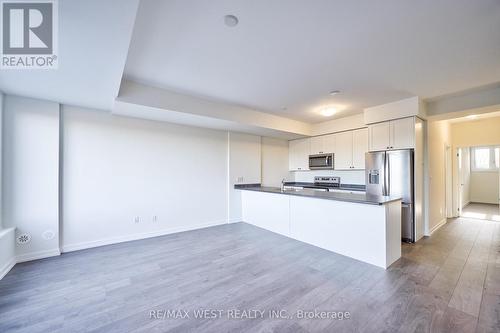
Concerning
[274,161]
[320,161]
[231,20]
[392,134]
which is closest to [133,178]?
[231,20]

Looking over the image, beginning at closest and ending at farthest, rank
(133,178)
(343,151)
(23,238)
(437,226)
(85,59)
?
(85,59) → (23,238) → (133,178) → (437,226) → (343,151)

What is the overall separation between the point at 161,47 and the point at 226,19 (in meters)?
0.91

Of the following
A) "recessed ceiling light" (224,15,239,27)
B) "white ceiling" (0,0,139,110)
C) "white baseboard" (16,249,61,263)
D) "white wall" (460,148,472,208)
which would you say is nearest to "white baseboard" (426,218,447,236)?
"white wall" (460,148,472,208)

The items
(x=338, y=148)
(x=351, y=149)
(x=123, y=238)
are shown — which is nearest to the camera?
(x=123, y=238)

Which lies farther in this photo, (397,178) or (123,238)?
(397,178)

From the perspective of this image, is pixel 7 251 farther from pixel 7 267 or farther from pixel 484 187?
pixel 484 187

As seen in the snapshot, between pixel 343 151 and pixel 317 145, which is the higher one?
pixel 317 145

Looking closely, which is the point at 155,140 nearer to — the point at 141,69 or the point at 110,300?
the point at 141,69

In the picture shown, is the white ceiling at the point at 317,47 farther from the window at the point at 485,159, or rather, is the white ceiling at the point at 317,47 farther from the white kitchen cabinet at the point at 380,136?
the window at the point at 485,159

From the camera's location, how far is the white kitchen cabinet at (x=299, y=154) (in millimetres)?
6125

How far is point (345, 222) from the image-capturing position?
3141 millimetres

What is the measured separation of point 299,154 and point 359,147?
1.82 m

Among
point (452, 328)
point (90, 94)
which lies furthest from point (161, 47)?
point (452, 328)

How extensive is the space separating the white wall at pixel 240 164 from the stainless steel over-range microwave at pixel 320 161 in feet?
5.19
